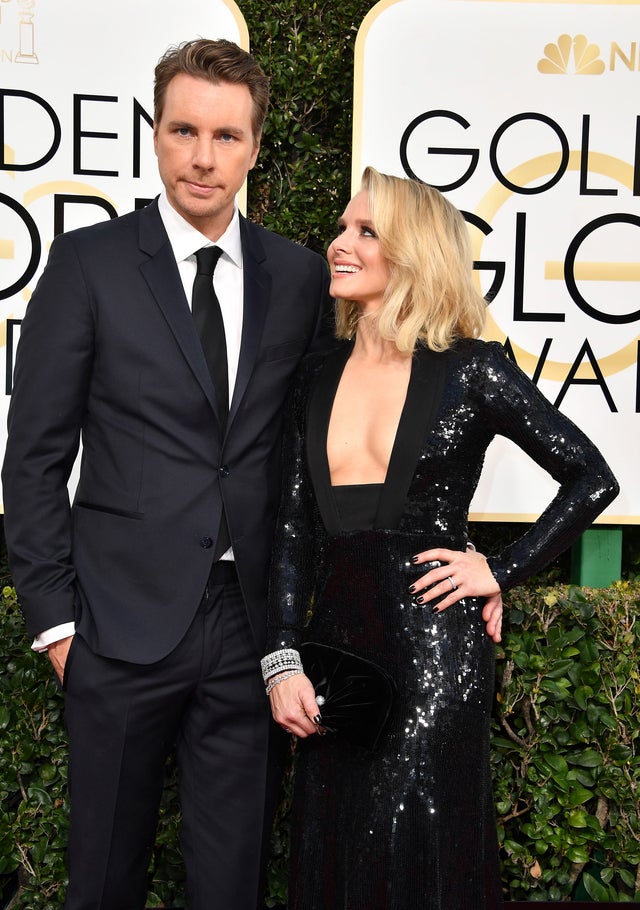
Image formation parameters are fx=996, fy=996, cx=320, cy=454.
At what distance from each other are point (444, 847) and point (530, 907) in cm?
126

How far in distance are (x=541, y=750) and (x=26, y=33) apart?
2.79 metres

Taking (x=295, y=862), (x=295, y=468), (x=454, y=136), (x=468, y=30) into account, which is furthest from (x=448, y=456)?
(x=468, y=30)

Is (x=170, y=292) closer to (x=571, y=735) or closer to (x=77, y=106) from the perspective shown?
(x=77, y=106)

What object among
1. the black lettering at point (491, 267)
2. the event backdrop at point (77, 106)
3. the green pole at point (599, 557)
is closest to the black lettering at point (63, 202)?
the event backdrop at point (77, 106)

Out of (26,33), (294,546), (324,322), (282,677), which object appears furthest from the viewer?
(26,33)

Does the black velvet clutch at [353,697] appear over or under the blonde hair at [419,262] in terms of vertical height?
under

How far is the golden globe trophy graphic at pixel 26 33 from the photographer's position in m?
3.20

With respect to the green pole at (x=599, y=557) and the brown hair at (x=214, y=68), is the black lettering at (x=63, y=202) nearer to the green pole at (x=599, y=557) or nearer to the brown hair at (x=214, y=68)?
the brown hair at (x=214, y=68)

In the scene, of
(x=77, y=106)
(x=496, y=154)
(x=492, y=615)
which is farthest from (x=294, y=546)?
(x=77, y=106)

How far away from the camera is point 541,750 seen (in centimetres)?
305

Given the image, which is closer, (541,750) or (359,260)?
(359,260)

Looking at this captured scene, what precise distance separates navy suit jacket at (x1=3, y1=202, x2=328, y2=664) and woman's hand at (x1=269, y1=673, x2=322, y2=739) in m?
0.25

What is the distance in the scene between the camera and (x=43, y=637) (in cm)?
226

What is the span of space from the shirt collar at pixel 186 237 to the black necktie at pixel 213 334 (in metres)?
0.03
